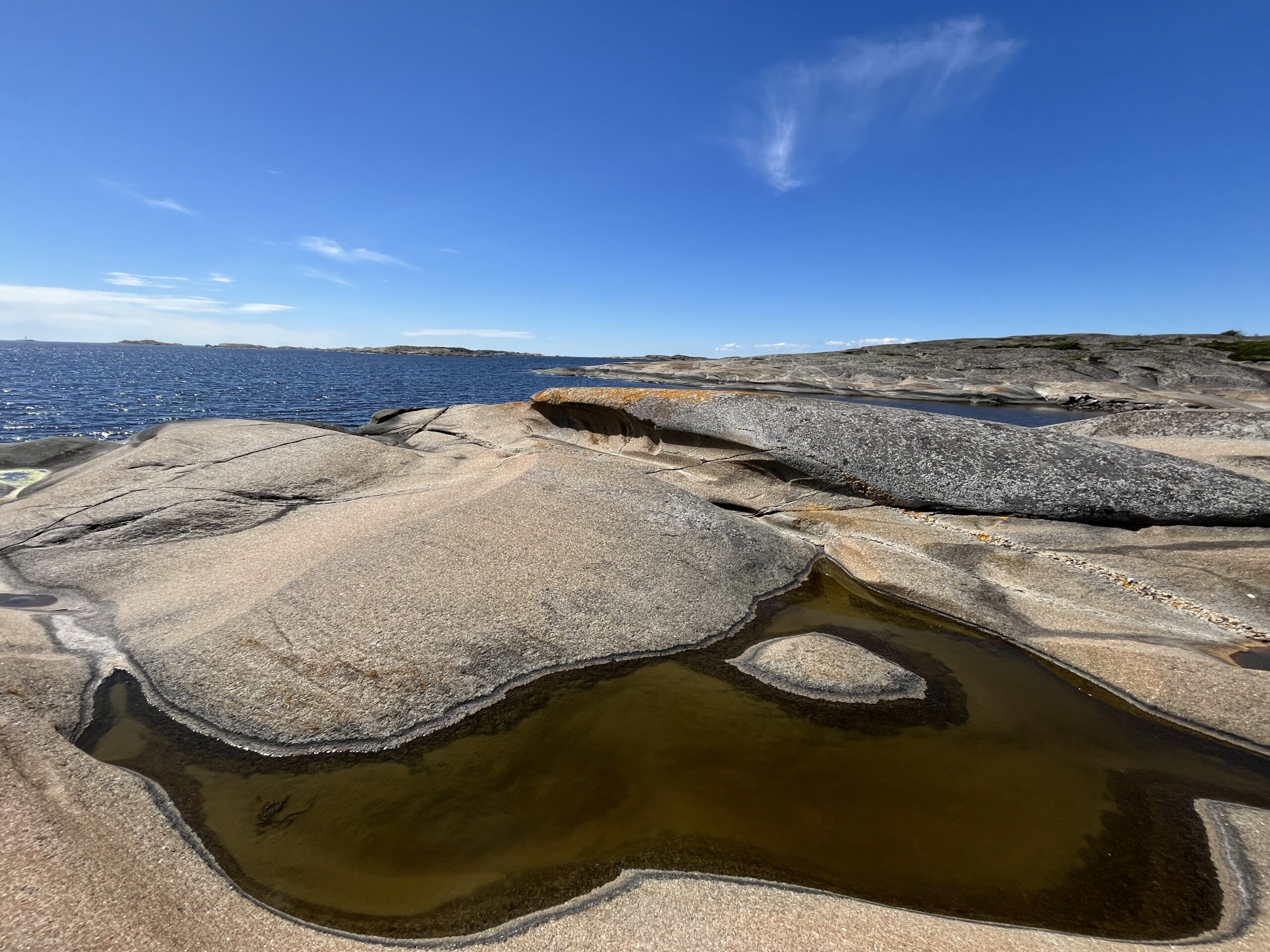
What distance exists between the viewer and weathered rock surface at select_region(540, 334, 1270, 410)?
41.2 metres

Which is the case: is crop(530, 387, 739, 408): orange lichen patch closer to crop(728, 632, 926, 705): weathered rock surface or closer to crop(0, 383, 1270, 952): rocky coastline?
crop(0, 383, 1270, 952): rocky coastline

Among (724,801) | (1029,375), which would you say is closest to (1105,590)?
(724,801)

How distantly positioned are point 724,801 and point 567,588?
304cm

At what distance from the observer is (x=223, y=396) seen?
40312 mm

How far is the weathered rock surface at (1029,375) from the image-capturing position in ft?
135

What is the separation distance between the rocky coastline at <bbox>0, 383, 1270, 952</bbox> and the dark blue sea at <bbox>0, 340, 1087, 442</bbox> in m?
17.0

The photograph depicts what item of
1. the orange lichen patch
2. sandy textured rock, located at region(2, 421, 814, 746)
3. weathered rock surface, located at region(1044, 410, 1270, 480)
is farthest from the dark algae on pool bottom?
weathered rock surface, located at region(1044, 410, 1270, 480)

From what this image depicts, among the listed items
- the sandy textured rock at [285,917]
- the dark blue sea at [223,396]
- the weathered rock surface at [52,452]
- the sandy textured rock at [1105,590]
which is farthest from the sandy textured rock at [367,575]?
the dark blue sea at [223,396]

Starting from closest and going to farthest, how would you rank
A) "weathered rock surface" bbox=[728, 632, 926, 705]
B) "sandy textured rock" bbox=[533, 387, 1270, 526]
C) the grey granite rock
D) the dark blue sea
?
"weathered rock surface" bbox=[728, 632, 926, 705]
"sandy textured rock" bbox=[533, 387, 1270, 526]
the grey granite rock
the dark blue sea

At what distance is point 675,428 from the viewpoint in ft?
39.2

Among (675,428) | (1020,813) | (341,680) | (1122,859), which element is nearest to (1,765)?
(341,680)

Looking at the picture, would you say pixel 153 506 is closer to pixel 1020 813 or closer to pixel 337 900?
pixel 337 900

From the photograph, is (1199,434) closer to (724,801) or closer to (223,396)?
(724,801)

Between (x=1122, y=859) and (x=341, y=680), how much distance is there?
233 inches
